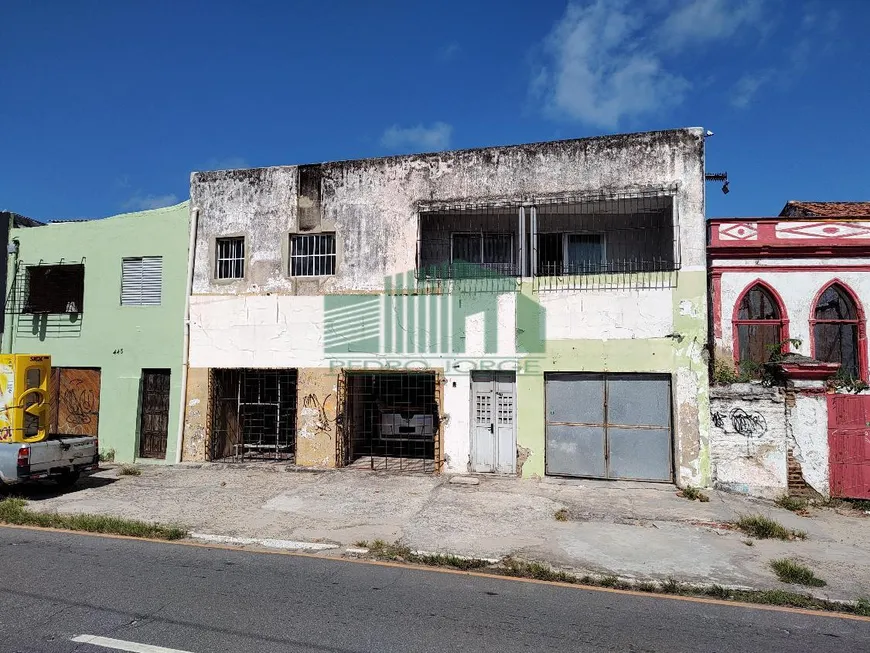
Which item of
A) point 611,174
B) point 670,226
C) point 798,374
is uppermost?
point 611,174

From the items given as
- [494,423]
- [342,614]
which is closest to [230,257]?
[494,423]

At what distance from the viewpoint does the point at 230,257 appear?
13.2 m

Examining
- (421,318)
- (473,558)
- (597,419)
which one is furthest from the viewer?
(421,318)

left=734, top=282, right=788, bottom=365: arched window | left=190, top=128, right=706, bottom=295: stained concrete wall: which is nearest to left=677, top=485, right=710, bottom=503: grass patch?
left=734, top=282, right=788, bottom=365: arched window

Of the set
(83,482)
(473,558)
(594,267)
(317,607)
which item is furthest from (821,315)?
(83,482)

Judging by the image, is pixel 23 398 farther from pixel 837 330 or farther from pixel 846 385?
pixel 837 330

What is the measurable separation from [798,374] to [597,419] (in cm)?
350

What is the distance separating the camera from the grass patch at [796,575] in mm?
5934

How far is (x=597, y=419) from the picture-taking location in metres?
11.1

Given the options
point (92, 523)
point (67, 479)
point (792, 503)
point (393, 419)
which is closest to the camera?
point (92, 523)

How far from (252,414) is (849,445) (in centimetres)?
1201

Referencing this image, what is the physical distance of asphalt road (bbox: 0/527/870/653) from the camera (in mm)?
4344

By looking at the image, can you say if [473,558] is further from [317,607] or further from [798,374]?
[798,374]

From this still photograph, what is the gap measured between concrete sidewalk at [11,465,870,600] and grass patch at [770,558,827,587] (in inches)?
4.5
